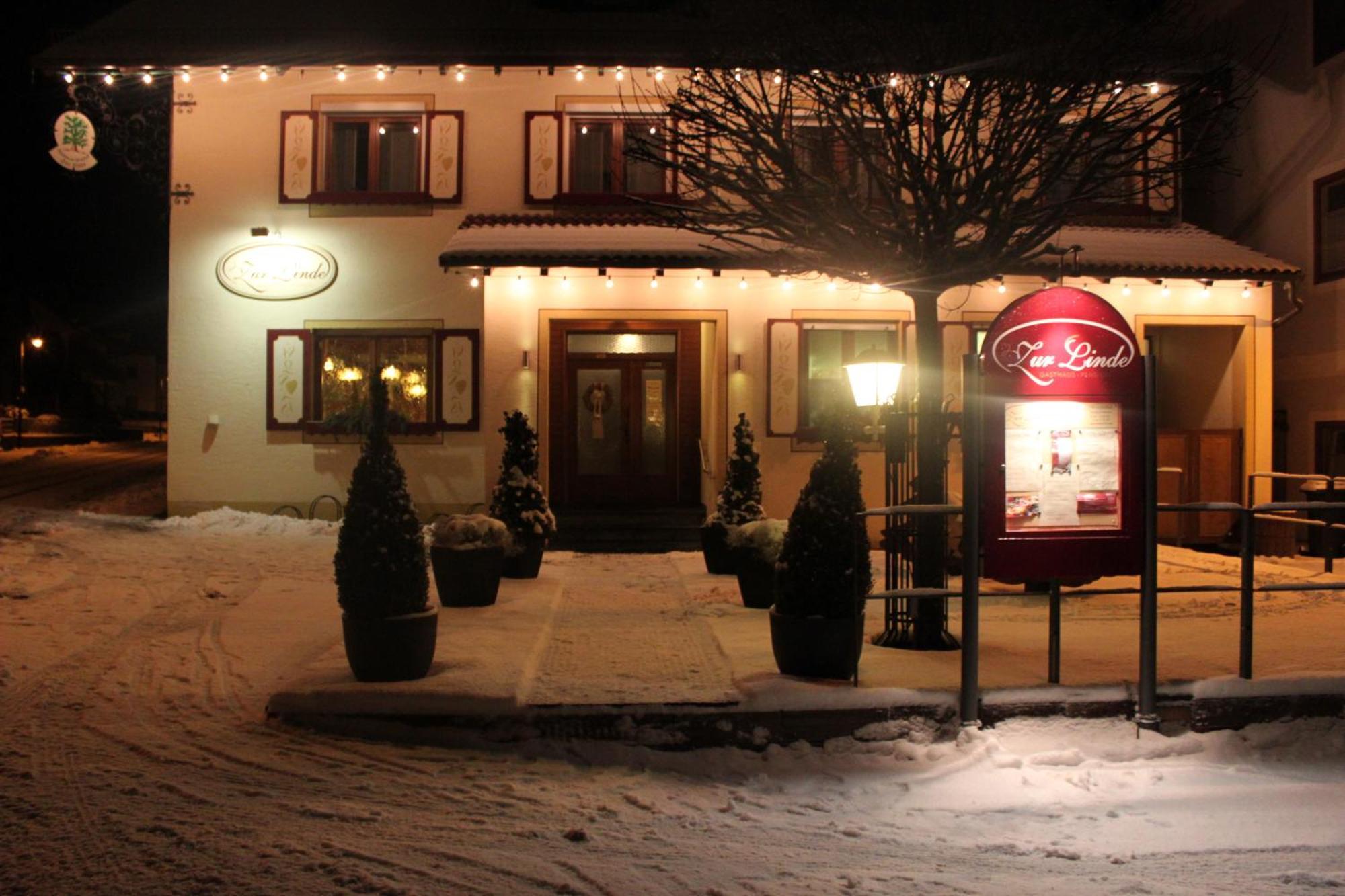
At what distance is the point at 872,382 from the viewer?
902cm

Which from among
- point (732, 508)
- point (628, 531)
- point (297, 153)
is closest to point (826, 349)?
point (628, 531)

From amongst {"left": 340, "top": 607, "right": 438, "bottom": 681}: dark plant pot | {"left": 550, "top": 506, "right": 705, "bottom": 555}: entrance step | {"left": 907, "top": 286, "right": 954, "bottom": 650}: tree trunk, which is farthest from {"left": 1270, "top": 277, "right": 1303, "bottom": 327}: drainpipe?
{"left": 340, "top": 607, "right": 438, "bottom": 681}: dark plant pot

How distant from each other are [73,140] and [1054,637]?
14805 millimetres

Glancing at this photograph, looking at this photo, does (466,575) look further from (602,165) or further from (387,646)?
(602,165)

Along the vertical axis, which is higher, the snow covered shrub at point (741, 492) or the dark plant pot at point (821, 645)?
the snow covered shrub at point (741, 492)

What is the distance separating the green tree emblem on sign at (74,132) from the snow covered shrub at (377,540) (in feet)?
37.3

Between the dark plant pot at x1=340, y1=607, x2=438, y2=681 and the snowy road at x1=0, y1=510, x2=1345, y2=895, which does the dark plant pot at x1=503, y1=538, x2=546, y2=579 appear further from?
the dark plant pot at x1=340, y1=607, x2=438, y2=681

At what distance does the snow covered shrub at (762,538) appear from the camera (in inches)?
388

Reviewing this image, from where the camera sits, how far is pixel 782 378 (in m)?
15.4

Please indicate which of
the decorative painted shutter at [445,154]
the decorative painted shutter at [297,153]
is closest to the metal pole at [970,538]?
the decorative painted shutter at [445,154]

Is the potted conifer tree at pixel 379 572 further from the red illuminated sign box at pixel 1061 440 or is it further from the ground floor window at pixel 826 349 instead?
the ground floor window at pixel 826 349

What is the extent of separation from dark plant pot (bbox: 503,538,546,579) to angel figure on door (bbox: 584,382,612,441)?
14.3 ft

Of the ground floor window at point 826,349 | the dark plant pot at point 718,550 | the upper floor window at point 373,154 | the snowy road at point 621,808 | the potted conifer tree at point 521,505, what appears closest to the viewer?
the snowy road at point 621,808

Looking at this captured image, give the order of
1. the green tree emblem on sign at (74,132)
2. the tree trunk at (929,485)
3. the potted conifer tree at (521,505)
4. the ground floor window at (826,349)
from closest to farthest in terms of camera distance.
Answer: the tree trunk at (929,485) → the potted conifer tree at (521,505) → the ground floor window at (826,349) → the green tree emblem on sign at (74,132)
